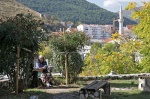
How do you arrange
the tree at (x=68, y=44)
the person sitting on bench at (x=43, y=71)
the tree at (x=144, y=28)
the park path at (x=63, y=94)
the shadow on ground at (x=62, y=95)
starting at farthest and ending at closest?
the tree at (x=144, y=28)
the tree at (x=68, y=44)
the person sitting on bench at (x=43, y=71)
the park path at (x=63, y=94)
the shadow on ground at (x=62, y=95)

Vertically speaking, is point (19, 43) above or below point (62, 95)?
above

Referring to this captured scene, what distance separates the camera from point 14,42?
1114 cm

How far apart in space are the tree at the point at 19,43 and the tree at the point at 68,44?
320cm

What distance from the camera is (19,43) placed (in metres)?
11.2

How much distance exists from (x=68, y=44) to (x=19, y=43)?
4421 mm

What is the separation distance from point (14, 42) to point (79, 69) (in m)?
5.33

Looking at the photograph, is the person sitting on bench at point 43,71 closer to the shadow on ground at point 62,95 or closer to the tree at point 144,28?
the shadow on ground at point 62,95

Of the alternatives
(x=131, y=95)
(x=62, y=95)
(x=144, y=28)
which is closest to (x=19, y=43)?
(x=62, y=95)

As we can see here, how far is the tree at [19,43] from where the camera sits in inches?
433

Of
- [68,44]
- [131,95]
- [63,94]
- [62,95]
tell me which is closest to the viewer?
[62,95]

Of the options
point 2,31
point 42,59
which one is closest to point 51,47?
point 42,59

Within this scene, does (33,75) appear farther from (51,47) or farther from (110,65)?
(110,65)

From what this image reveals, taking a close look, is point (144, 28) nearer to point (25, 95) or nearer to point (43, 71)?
point (43, 71)

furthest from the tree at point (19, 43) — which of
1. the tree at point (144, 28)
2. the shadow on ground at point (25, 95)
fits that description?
the tree at point (144, 28)
